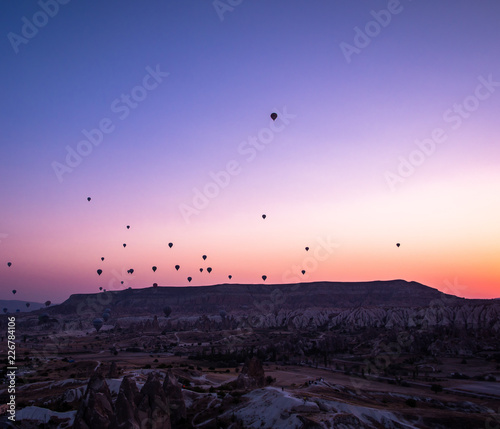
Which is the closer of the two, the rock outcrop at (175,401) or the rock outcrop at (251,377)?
the rock outcrop at (175,401)

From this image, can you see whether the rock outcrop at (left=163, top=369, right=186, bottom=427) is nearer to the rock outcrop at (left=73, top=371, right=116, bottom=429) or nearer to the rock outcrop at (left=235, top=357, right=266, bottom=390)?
the rock outcrop at (left=73, top=371, right=116, bottom=429)

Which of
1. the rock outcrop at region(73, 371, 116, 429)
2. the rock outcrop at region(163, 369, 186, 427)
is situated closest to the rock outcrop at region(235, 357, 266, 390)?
the rock outcrop at region(163, 369, 186, 427)

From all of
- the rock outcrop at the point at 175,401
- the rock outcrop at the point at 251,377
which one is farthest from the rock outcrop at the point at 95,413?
the rock outcrop at the point at 251,377

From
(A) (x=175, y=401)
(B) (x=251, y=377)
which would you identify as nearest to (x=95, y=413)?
(A) (x=175, y=401)

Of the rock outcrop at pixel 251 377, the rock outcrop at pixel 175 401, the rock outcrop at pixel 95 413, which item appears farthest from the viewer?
the rock outcrop at pixel 251 377

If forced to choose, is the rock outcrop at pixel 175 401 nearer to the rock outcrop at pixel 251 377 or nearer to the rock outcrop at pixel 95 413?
the rock outcrop at pixel 95 413

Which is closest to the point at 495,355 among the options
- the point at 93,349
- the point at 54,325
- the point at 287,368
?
the point at 287,368

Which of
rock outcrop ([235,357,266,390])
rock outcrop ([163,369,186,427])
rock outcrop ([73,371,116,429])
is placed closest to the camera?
rock outcrop ([73,371,116,429])

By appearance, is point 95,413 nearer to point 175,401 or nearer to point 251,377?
point 175,401

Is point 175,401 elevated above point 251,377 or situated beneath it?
situated beneath

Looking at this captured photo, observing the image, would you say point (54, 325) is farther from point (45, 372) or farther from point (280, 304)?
point (45, 372)

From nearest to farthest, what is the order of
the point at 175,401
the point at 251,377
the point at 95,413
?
the point at 95,413
the point at 175,401
the point at 251,377
